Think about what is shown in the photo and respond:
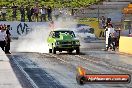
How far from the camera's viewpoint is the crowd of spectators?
149ft

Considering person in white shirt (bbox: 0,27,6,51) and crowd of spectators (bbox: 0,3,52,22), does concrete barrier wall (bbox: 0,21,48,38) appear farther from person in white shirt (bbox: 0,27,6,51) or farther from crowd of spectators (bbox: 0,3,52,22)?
person in white shirt (bbox: 0,27,6,51)

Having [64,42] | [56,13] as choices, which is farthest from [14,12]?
[64,42]

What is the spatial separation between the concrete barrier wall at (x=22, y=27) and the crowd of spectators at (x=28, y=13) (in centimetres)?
45

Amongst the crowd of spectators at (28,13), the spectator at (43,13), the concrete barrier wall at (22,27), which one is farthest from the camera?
the concrete barrier wall at (22,27)

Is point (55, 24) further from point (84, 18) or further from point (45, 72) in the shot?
point (45, 72)

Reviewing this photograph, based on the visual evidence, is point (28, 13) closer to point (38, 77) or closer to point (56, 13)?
point (56, 13)

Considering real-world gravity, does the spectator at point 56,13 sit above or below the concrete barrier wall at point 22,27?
above

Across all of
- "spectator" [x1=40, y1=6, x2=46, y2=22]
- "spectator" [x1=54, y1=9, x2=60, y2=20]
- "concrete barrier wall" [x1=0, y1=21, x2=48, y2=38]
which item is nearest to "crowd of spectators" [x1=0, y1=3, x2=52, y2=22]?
"spectator" [x1=40, y1=6, x2=46, y2=22]

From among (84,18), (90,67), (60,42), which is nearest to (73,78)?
(90,67)

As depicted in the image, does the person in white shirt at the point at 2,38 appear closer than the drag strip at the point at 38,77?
No

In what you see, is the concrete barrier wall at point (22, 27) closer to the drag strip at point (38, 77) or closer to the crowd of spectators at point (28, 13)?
the crowd of spectators at point (28, 13)

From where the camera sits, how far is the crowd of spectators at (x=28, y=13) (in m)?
45.3

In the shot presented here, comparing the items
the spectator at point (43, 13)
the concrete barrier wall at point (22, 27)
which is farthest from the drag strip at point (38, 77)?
the concrete barrier wall at point (22, 27)

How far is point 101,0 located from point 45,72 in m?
42.2
